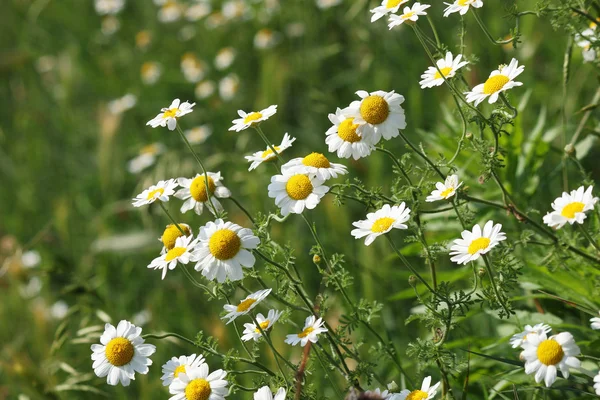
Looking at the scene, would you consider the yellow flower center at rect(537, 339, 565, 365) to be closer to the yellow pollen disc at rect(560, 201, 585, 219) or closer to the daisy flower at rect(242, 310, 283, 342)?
the yellow pollen disc at rect(560, 201, 585, 219)

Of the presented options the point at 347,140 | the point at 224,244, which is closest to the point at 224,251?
the point at 224,244

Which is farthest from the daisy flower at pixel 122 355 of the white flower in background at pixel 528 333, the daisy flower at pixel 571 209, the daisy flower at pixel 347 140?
the daisy flower at pixel 571 209

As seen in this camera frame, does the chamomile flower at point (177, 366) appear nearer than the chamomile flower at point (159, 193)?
Yes

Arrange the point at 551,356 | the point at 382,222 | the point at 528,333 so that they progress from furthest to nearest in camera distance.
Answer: the point at 382,222
the point at 528,333
the point at 551,356

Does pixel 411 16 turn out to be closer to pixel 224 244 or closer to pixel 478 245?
pixel 478 245

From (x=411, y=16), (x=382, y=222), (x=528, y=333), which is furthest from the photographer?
(x=411, y=16)

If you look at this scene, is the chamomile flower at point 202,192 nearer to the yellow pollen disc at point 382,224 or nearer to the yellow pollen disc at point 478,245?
the yellow pollen disc at point 382,224
